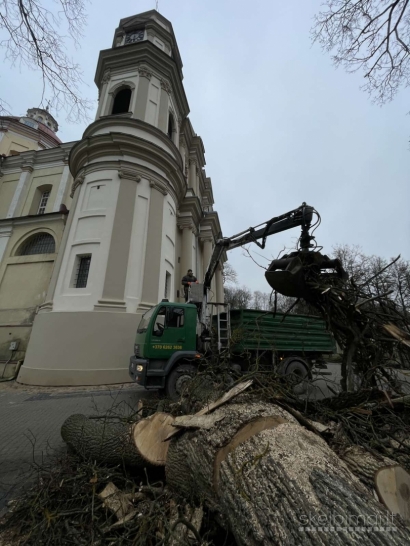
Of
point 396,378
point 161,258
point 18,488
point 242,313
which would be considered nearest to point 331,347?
point 242,313

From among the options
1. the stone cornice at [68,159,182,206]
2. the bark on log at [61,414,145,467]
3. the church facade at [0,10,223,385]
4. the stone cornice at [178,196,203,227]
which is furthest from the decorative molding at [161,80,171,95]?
the bark on log at [61,414,145,467]

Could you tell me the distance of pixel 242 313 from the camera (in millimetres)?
6766

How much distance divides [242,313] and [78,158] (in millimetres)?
10956

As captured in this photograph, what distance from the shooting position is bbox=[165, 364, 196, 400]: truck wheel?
5805 millimetres

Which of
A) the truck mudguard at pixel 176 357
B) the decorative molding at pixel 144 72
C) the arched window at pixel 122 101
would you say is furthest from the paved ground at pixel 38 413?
the decorative molding at pixel 144 72

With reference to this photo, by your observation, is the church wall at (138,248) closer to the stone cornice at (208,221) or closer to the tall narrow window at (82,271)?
the tall narrow window at (82,271)

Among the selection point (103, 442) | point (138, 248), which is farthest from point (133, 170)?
point (103, 442)

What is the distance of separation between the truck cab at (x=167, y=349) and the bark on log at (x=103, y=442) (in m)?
2.69

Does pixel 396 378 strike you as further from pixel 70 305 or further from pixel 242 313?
pixel 70 305

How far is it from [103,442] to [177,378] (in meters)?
3.31

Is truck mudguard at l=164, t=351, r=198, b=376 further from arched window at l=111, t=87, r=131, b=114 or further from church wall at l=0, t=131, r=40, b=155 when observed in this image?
church wall at l=0, t=131, r=40, b=155

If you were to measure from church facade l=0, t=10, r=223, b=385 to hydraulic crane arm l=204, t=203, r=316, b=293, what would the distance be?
3.97 metres

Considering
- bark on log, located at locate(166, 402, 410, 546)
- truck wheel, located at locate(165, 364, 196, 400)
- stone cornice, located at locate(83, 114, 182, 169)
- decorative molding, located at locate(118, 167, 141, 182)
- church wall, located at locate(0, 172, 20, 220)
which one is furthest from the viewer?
church wall, located at locate(0, 172, 20, 220)

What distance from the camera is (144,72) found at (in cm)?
1382
